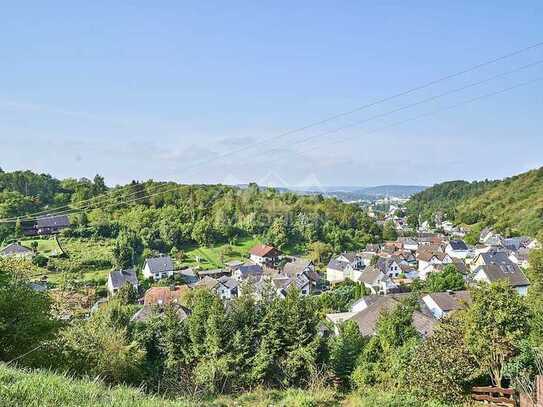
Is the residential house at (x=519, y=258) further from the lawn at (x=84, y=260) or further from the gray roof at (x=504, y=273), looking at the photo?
the lawn at (x=84, y=260)

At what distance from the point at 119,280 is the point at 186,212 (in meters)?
18.2

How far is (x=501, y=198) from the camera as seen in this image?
235 ft

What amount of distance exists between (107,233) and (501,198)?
6032cm

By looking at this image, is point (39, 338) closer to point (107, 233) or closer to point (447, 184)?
point (107, 233)

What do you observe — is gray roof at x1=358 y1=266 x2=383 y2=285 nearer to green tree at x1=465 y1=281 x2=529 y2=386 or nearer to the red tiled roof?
the red tiled roof

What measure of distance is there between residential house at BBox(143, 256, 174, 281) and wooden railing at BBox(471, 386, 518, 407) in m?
27.8

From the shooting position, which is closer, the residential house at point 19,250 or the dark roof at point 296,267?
the residential house at point 19,250

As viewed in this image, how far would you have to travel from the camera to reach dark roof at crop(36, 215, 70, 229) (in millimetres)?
40844

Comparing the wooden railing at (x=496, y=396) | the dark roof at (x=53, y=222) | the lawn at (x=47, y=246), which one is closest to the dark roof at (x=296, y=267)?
the lawn at (x=47, y=246)

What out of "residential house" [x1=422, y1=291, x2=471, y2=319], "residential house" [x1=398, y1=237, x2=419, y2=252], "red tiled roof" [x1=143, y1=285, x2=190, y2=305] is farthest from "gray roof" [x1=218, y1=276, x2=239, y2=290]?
"residential house" [x1=398, y1=237, x2=419, y2=252]

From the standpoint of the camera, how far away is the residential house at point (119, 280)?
2894 cm

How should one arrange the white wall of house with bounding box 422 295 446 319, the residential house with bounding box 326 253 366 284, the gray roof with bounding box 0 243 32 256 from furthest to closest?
the residential house with bounding box 326 253 366 284 → the gray roof with bounding box 0 243 32 256 → the white wall of house with bounding box 422 295 446 319

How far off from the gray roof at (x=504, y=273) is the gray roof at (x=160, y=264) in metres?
21.8

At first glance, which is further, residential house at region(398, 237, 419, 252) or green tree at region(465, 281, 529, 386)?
residential house at region(398, 237, 419, 252)
